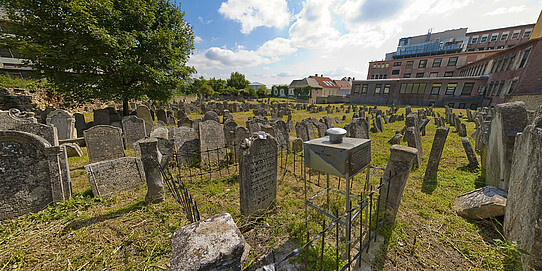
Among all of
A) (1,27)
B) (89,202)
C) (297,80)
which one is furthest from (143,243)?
(297,80)

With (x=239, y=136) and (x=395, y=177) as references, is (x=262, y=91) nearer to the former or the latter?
(x=239, y=136)

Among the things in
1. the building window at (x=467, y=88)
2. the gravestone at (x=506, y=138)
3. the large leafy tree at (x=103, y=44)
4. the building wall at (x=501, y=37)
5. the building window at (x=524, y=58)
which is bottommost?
the gravestone at (x=506, y=138)

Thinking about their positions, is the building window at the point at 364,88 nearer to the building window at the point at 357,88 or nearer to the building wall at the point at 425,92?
the building wall at the point at 425,92

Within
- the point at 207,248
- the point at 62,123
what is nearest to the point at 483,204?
the point at 207,248

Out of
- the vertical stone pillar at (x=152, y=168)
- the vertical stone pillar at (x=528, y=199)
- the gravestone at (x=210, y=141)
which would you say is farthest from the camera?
the gravestone at (x=210, y=141)

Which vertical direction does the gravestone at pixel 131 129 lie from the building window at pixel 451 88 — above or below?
below

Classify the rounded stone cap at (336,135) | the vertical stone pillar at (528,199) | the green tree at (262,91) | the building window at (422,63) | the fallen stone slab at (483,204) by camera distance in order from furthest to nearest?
the green tree at (262,91) < the building window at (422,63) < the fallen stone slab at (483,204) < the rounded stone cap at (336,135) < the vertical stone pillar at (528,199)

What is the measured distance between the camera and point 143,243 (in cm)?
301

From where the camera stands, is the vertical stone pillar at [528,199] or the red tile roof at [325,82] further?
the red tile roof at [325,82]

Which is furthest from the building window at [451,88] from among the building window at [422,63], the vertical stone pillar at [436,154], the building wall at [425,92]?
the vertical stone pillar at [436,154]

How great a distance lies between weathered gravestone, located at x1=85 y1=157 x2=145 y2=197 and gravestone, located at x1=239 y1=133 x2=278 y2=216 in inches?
125

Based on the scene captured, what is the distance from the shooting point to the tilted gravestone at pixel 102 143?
227 inches

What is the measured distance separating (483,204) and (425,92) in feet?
123

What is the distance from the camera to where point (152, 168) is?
151 inches
